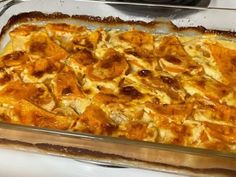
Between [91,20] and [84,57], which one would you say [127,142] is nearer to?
[84,57]

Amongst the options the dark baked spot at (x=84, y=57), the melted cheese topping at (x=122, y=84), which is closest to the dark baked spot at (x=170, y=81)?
the melted cheese topping at (x=122, y=84)

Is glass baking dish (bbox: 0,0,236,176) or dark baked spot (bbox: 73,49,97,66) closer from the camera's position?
glass baking dish (bbox: 0,0,236,176)

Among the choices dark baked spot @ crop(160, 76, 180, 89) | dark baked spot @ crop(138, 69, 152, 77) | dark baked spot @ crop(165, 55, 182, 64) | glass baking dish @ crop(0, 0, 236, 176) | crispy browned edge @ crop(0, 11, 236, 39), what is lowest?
glass baking dish @ crop(0, 0, 236, 176)

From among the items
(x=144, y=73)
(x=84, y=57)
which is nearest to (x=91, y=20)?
(x=84, y=57)

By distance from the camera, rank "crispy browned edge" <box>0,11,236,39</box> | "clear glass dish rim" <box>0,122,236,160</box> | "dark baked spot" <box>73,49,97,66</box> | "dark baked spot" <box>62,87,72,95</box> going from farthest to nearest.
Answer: "crispy browned edge" <box>0,11,236,39</box>, "dark baked spot" <box>73,49,97,66</box>, "dark baked spot" <box>62,87,72,95</box>, "clear glass dish rim" <box>0,122,236,160</box>

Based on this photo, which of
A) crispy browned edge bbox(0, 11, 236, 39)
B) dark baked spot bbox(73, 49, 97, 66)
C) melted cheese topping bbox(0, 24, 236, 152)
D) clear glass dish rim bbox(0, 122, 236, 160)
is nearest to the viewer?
clear glass dish rim bbox(0, 122, 236, 160)

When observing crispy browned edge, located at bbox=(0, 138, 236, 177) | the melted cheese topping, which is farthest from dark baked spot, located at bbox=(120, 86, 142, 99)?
crispy browned edge, located at bbox=(0, 138, 236, 177)

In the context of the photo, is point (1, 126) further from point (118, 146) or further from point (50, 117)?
point (118, 146)

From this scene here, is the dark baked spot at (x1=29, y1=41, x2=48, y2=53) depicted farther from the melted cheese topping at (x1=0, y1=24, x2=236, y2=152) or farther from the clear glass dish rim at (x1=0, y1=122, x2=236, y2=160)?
the clear glass dish rim at (x1=0, y1=122, x2=236, y2=160)

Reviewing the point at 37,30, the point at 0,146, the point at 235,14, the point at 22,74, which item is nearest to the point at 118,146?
the point at 0,146
